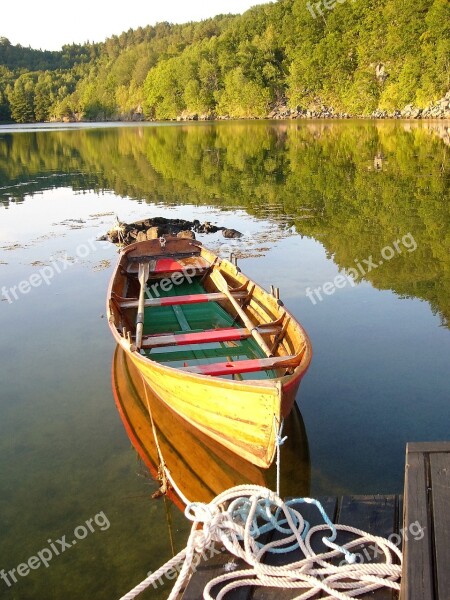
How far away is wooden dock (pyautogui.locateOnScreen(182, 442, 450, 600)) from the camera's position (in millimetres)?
2324

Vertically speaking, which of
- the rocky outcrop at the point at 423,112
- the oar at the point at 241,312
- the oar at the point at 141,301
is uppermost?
the rocky outcrop at the point at 423,112

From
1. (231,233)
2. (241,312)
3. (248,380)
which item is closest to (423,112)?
(231,233)

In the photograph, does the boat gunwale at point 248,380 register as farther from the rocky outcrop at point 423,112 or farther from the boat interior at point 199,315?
the rocky outcrop at point 423,112

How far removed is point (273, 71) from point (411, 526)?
87113mm

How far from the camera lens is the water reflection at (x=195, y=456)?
5.39 m

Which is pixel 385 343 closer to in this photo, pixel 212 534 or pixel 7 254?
pixel 212 534

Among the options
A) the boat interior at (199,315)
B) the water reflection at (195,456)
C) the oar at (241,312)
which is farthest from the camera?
the boat interior at (199,315)

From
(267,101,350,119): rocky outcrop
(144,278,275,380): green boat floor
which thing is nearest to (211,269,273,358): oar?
(144,278,275,380): green boat floor

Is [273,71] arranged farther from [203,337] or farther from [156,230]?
[203,337]

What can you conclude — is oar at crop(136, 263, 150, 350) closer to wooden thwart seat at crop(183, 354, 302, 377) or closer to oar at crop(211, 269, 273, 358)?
wooden thwart seat at crop(183, 354, 302, 377)

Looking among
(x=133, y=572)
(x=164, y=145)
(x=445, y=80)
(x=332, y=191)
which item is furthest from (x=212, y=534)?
(x=445, y=80)

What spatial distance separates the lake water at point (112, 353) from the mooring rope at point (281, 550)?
1.47 meters

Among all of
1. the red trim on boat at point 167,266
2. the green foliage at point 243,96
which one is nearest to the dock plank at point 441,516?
the red trim on boat at point 167,266

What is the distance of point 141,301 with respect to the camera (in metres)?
8.41
